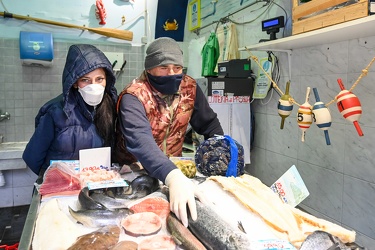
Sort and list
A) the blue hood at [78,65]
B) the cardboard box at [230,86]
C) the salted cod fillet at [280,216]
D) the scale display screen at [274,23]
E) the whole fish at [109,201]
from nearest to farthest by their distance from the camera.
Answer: the salted cod fillet at [280,216]
the whole fish at [109,201]
the blue hood at [78,65]
the scale display screen at [274,23]
the cardboard box at [230,86]

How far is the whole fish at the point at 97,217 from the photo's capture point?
1.10 meters

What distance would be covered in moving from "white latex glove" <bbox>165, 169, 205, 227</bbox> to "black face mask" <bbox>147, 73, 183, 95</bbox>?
26.2 inches

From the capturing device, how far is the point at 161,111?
1891 millimetres

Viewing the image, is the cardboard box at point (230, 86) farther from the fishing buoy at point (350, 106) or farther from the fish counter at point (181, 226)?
the fish counter at point (181, 226)

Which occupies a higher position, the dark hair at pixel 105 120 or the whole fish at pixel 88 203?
the dark hair at pixel 105 120

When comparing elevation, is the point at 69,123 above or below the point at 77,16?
below

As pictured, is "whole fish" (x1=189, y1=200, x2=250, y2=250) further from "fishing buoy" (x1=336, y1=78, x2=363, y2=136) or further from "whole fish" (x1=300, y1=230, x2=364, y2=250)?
"fishing buoy" (x1=336, y1=78, x2=363, y2=136)

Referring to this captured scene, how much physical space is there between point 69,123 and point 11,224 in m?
2.24

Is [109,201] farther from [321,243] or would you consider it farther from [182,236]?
[321,243]

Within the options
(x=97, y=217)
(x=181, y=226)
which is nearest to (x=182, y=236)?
(x=181, y=226)

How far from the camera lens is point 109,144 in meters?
1.92

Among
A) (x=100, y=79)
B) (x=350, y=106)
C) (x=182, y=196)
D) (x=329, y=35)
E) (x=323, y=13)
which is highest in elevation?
(x=323, y=13)

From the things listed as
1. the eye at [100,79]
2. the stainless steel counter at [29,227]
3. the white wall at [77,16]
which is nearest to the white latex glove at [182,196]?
the stainless steel counter at [29,227]

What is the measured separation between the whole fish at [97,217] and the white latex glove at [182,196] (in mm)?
189
